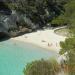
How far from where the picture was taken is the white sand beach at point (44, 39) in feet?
110

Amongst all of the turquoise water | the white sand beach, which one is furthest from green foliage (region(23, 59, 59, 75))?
the white sand beach

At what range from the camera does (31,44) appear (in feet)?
113

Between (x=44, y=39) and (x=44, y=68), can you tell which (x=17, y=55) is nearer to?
(x=44, y=39)

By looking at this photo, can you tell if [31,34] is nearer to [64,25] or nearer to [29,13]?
[29,13]

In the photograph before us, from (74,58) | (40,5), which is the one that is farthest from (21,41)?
(74,58)

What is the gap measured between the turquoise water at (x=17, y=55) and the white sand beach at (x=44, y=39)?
1.14 metres

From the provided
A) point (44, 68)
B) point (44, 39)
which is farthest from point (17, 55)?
point (44, 68)

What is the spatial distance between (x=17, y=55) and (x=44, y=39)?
7107mm

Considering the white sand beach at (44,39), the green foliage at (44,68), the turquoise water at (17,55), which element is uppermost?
the green foliage at (44,68)

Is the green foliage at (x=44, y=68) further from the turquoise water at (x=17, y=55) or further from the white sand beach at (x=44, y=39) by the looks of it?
the white sand beach at (x=44, y=39)

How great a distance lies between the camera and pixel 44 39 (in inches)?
1417

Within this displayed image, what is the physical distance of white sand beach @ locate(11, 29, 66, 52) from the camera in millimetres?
33406

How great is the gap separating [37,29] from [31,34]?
302 centimetres

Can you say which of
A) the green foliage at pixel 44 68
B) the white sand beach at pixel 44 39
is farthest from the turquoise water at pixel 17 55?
the green foliage at pixel 44 68
